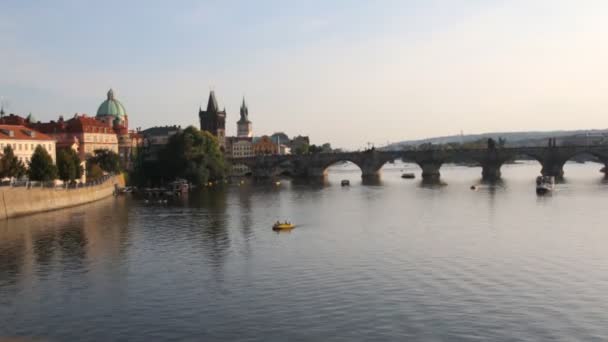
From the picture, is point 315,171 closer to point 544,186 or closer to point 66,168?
point 544,186

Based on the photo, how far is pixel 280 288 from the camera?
39438 millimetres

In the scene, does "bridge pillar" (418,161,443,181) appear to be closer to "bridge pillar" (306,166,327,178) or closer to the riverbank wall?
"bridge pillar" (306,166,327,178)

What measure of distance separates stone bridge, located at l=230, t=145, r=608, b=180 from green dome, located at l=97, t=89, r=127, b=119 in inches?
1346

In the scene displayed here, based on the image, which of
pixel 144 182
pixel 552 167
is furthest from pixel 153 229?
pixel 552 167

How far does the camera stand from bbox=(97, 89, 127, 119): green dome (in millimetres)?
183250

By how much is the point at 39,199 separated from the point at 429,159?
111m

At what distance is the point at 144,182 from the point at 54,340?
11433 cm

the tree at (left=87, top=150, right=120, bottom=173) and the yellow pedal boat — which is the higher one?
the tree at (left=87, top=150, right=120, bottom=173)

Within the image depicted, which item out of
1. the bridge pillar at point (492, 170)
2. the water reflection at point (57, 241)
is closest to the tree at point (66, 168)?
the water reflection at point (57, 241)

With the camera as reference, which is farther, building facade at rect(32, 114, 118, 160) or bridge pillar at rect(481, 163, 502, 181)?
bridge pillar at rect(481, 163, 502, 181)

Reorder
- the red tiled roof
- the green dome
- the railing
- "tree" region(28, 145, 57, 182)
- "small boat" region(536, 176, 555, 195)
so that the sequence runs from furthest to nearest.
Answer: the green dome < "small boat" region(536, 176, 555, 195) < the red tiled roof < "tree" region(28, 145, 57, 182) < the railing

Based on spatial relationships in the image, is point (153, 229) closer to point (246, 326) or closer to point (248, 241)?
point (248, 241)

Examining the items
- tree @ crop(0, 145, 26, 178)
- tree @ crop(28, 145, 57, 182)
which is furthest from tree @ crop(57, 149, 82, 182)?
tree @ crop(0, 145, 26, 178)

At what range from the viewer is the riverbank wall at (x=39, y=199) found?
247ft
